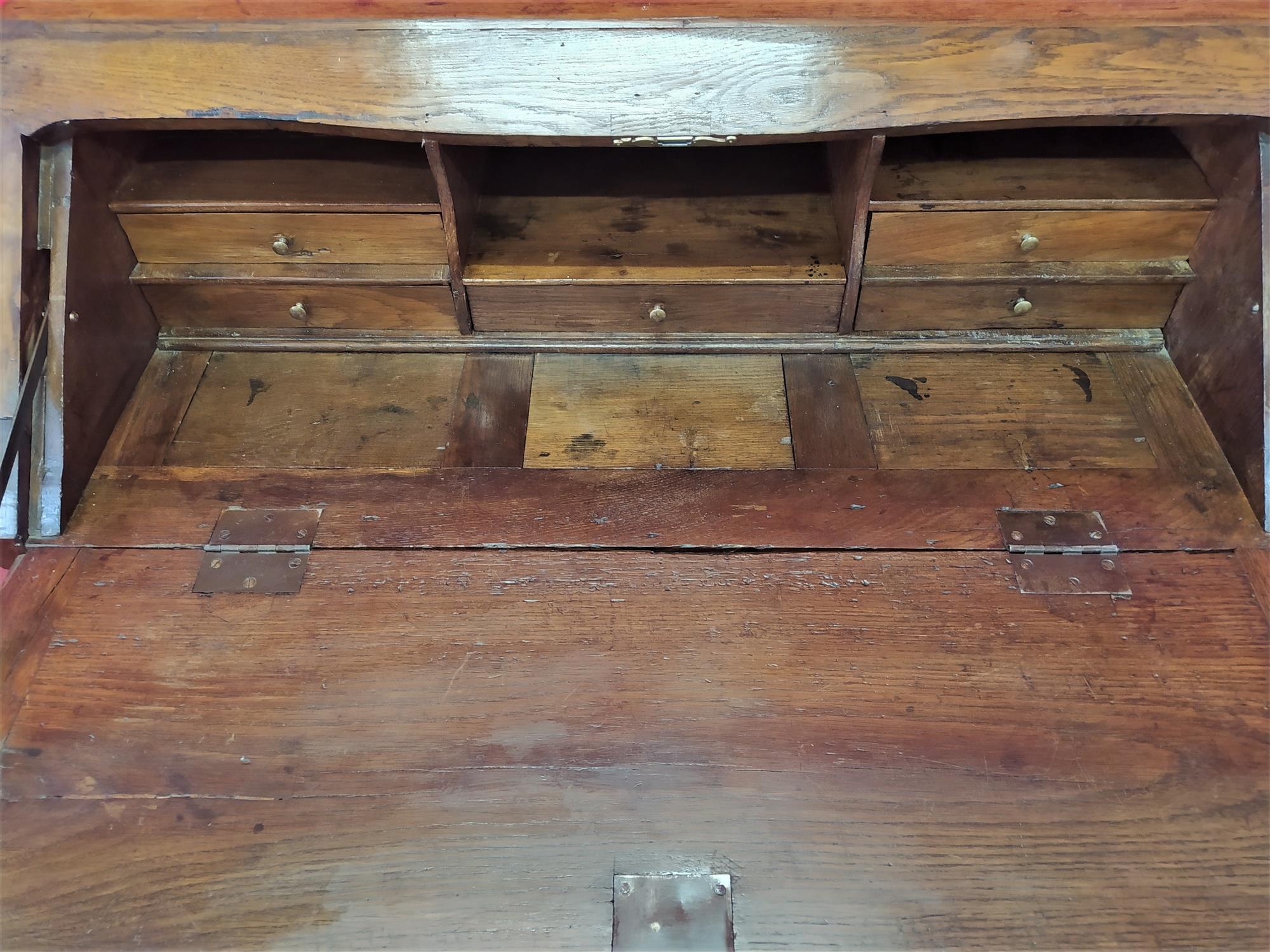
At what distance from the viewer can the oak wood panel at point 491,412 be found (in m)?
1.22

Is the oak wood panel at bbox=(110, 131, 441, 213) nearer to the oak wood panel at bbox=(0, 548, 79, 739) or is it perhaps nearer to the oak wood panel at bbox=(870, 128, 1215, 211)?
the oak wood panel at bbox=(0, 548, 79, 739)

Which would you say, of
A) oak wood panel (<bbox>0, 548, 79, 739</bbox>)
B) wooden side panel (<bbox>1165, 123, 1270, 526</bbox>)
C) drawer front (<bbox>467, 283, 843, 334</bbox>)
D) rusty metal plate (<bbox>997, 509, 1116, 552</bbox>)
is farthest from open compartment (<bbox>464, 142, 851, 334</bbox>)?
oak wood panel (<bbox>0, 548, 79, 739</bbox>)

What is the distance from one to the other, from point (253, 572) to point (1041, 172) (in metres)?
1.32

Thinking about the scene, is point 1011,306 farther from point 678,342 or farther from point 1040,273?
point 678,342

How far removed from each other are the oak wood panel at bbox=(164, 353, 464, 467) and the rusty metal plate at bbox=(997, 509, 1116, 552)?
842 mm

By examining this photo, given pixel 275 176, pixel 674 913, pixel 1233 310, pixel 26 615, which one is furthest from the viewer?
pixel 275 176

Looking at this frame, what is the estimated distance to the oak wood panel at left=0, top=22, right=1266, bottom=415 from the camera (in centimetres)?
104

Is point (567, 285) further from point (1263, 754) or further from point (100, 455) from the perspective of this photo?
point (1263, 754)

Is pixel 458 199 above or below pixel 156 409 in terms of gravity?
above

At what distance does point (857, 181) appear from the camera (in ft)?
3.73

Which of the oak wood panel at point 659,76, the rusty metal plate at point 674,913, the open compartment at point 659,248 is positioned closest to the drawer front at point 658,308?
the open compartment at point 659,248

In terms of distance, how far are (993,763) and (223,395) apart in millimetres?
1254

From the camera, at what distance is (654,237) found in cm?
133

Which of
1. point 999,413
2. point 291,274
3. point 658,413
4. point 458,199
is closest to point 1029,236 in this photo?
point 999,413
